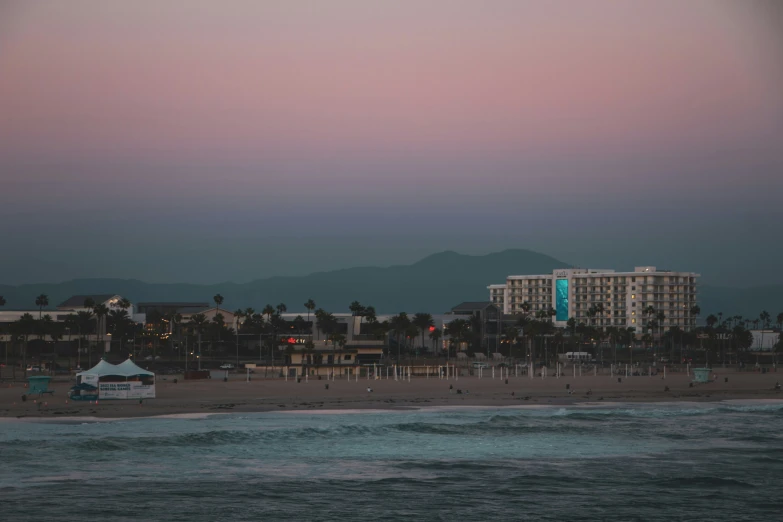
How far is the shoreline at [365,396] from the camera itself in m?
55.4

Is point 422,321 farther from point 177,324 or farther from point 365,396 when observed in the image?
point 365,396

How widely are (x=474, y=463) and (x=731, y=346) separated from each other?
162893mm

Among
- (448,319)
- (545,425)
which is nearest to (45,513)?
(545,425)

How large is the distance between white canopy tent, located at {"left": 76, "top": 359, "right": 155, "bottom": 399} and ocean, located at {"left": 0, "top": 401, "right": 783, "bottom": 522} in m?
10.4

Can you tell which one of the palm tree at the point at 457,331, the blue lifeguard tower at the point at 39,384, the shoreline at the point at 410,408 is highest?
the palm tree at the point at 457,331

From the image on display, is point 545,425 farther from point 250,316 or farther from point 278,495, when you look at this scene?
point 250,316

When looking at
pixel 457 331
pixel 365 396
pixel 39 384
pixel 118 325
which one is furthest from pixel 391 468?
pixel 118 325

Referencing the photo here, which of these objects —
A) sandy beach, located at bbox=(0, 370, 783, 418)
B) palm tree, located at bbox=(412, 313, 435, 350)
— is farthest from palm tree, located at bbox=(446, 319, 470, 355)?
sandy beach, located at bbox=(0, 370, 783, 418)

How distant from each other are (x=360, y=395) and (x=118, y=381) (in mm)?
18024

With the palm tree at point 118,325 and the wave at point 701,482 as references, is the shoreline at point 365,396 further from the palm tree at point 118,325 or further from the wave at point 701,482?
the palm tree at point 118,325

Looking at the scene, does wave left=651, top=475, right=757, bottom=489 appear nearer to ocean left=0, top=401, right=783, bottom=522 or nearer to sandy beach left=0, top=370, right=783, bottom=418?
ocean left=0, top=401, right=783, bottom=522

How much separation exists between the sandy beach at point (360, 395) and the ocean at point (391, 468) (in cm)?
625

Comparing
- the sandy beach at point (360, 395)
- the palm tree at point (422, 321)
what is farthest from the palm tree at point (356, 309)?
the sandy beach at point (360, 395)

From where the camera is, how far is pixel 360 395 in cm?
6862
